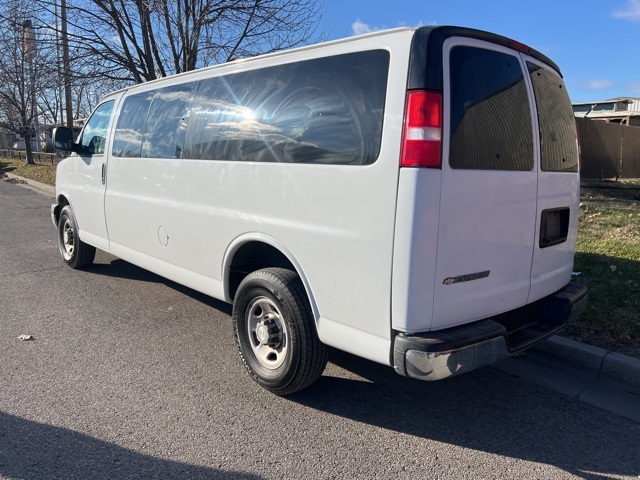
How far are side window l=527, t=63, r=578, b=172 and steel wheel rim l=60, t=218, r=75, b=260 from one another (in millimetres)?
5649

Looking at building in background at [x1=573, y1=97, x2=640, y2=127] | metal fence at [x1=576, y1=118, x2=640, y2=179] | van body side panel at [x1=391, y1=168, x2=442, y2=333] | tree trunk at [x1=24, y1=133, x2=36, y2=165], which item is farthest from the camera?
tree trunk at [x1=24, y1=133, x2=36, y2=165]

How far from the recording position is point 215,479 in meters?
2.51

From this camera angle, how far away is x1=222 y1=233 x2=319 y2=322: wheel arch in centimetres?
334

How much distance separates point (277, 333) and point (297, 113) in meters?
1.45

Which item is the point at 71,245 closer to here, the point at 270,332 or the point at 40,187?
the point at 270,332

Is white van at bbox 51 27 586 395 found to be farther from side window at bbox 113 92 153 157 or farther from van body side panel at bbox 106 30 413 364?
side window at bbox 113 92 153 157

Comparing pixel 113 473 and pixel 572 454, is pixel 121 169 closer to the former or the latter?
pixel 113 473

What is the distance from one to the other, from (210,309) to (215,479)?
105 inches

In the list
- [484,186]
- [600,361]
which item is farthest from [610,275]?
[484,186]

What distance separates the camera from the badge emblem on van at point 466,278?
261cm

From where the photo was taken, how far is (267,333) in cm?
337

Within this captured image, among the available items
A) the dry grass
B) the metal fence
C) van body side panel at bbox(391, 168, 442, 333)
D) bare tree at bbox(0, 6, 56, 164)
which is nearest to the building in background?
the metal fence

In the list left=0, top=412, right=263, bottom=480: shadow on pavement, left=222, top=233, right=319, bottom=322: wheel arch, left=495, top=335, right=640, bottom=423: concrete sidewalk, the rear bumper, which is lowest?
left=0, top=412, right=263, bottom=480: shadow on pavement

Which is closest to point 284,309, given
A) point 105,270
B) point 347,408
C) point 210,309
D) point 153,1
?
point 347,408
